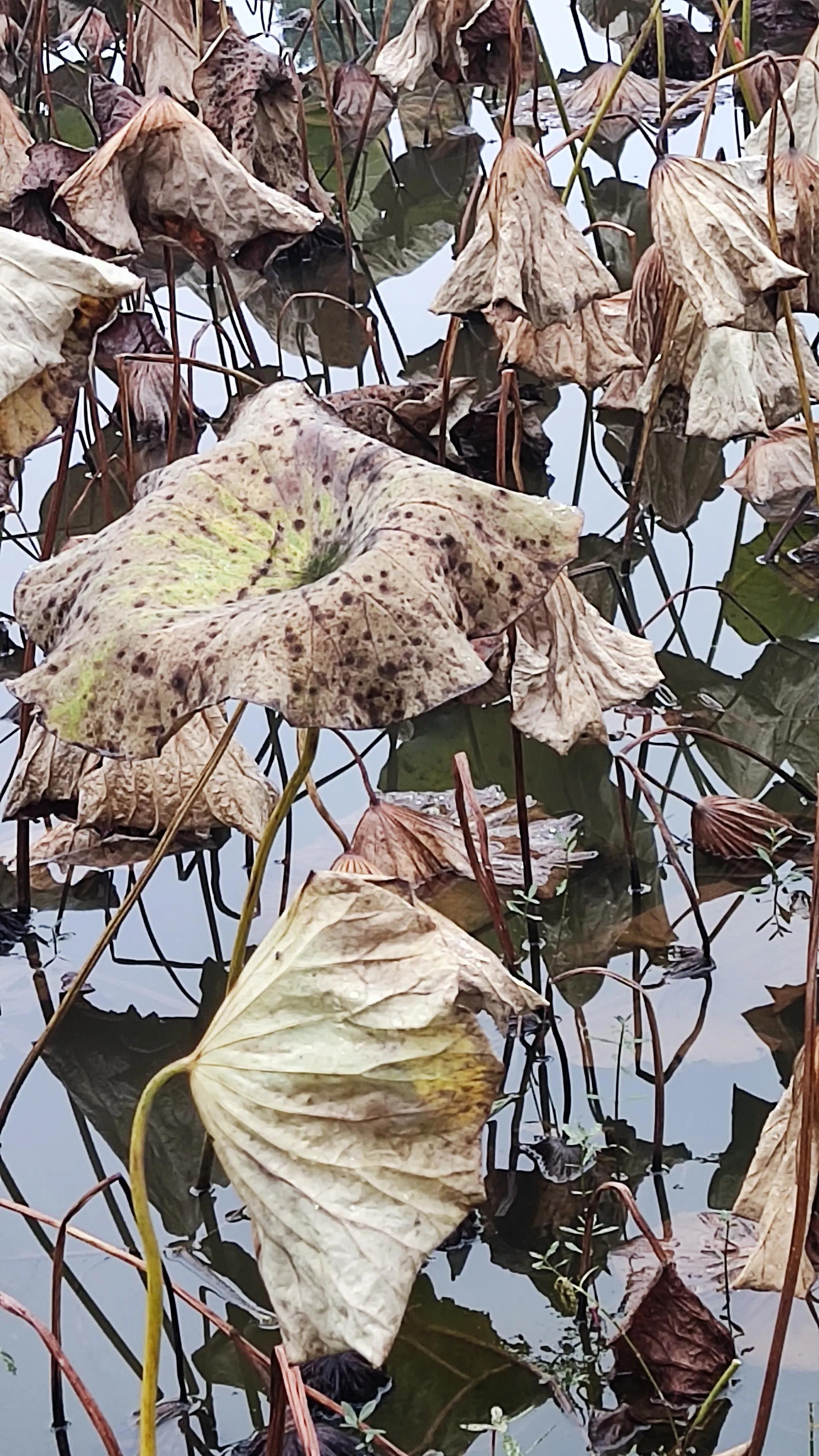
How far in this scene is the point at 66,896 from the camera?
136 cm

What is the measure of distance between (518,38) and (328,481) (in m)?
0.63

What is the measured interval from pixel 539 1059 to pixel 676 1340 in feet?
0.96

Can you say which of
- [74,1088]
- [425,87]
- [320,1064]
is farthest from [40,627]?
[425,87]

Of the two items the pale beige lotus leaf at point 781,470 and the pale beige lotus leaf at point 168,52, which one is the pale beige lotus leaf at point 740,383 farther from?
the pale beige lotus leaf at point 168,52

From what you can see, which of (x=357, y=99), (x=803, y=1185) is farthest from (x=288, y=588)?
(x=357, y=99)

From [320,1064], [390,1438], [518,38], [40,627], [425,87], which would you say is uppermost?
[425,87]

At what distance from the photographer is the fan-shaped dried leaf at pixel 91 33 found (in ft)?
9.11

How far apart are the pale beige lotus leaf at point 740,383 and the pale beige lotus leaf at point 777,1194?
2.61ft

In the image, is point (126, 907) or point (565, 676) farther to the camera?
point (565, 676)

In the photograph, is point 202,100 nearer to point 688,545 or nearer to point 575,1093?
point 688,545

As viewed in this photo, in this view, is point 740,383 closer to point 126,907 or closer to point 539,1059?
point 539,1059

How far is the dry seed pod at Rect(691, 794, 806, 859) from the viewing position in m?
1.29

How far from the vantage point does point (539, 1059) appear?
3.71 feet

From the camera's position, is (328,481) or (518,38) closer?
(328,481)
